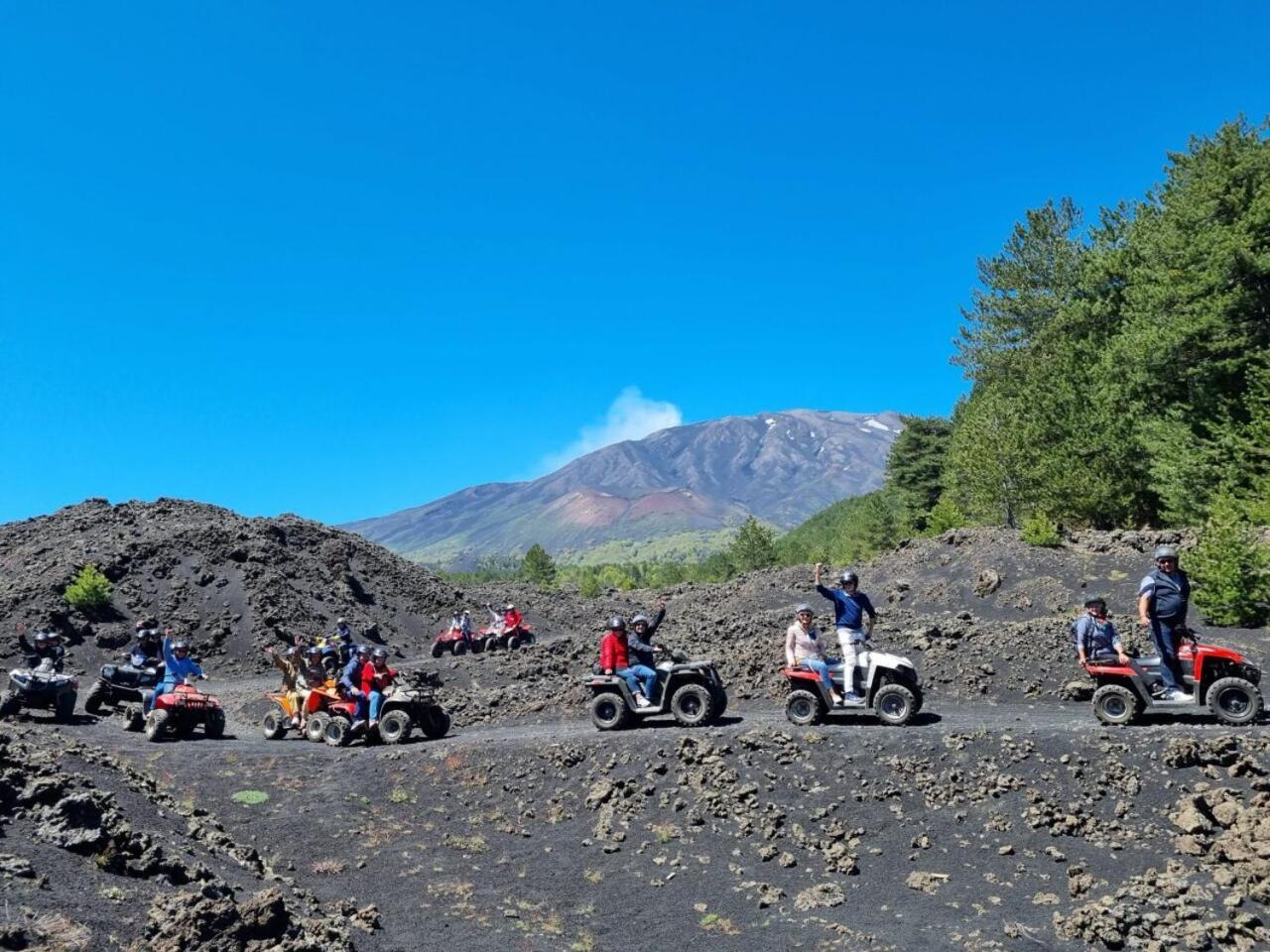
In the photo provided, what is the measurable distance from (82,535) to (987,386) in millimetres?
50233

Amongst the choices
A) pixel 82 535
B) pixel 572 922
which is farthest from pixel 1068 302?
pixel 82 535

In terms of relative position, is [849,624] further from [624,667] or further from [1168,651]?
[1168,651]

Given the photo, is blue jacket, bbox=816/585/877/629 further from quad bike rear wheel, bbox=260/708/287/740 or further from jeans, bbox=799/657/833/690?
quad bike rear wheel, bbox=260/708/287/740

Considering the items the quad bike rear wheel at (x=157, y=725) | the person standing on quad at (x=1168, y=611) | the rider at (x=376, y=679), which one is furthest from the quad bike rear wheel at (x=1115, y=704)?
the quad bike rear wheel at (x=157, y=725)

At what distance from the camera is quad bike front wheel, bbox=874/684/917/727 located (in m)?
12.9

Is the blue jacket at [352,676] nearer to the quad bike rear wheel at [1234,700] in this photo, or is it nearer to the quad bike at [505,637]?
the quad bike rear wheel at [1234,700]

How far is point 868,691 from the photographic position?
13234 mm

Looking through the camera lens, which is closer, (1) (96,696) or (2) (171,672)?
(2) (171,672)

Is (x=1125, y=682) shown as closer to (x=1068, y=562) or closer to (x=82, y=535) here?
(x=1068, y=562)

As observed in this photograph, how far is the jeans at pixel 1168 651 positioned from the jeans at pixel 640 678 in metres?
7.58

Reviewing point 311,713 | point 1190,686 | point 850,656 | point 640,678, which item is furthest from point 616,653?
point 1190,686

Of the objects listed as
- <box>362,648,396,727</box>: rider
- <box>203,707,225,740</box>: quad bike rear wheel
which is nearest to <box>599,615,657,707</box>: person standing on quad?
<box>362,648,396,727</box>: rider

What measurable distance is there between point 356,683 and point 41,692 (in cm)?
712

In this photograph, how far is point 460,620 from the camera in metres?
35.3
